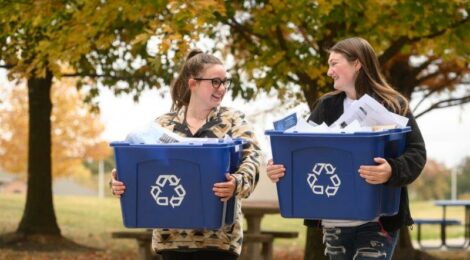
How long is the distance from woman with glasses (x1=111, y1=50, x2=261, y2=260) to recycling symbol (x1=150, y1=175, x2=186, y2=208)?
158 mm

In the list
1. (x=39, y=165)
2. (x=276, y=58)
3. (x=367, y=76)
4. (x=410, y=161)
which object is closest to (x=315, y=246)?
(x=276, y=58)

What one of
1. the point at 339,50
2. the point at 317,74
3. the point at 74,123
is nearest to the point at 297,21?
the point at 317,74

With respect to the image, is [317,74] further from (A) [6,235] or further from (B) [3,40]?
(A) [6,235]

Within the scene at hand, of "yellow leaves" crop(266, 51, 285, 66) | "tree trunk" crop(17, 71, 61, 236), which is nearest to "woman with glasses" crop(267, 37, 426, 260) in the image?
"yellow leaves" crop(266, 51, 285, 66)

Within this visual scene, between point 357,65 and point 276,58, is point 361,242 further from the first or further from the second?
point 276,58

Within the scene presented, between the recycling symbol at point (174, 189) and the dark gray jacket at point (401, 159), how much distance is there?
2.15 ft

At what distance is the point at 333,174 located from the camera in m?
4.53

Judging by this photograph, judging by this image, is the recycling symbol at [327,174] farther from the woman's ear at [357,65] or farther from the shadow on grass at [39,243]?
the shadow on grass at [39,243]

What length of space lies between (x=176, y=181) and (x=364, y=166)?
2.86ft

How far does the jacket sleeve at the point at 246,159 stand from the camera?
458cm

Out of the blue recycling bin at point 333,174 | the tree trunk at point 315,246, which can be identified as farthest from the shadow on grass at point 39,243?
the blue recycling bin at point 333,174

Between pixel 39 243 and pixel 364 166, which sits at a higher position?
pixel 364 166

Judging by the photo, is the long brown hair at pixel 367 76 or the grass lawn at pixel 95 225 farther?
the grass lawn at pixel 95 225

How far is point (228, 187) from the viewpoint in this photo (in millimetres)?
4543
